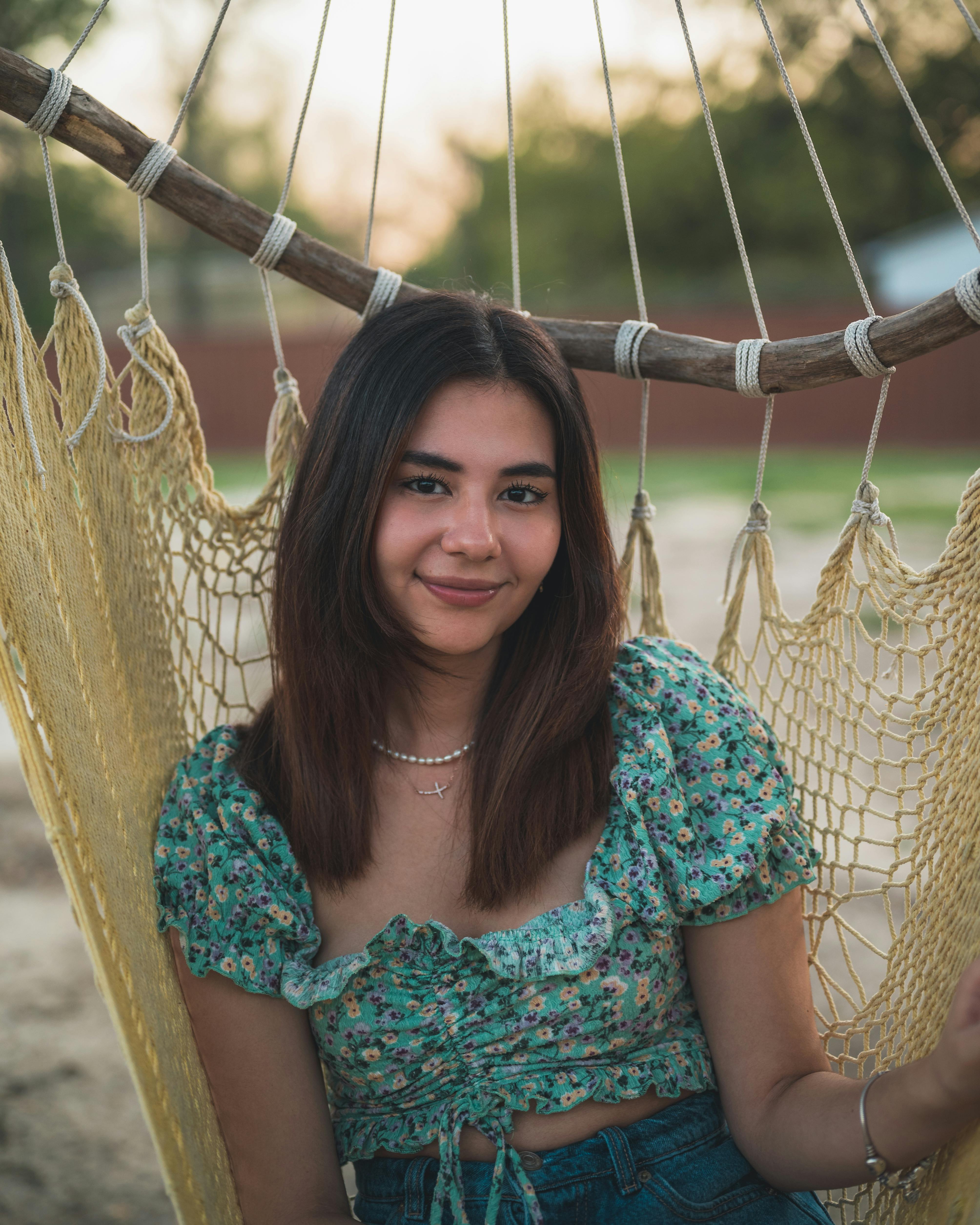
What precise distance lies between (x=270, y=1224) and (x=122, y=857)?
440 millimetres

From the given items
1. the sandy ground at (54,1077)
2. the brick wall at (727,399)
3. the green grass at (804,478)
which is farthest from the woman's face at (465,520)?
the brick wall at (727,399)

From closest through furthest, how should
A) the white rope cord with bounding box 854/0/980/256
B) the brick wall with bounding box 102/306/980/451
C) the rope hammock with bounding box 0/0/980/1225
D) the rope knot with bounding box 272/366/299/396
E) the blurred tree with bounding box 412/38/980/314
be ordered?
the rope hammock with bounding box 0/0/980/1225 < the white rope cord with bounding box 854/0/980/256 < the rope knot with bounding box 272/366/299/396 < the brick wall with bounding box 102/306/980/451 < the blurred tree with bounding box 412/38/980/314

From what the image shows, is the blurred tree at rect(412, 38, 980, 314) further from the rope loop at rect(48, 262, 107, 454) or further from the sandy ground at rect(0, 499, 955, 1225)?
the rope loop at rect(48, 262, 107, 454)

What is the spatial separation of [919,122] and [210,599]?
3.73 feet

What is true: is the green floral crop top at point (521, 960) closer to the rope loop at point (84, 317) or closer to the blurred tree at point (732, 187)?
the rope loop at point (84, 317)

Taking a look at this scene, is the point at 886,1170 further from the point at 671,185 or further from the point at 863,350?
the point at 671,185

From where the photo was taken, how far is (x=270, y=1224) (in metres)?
1.23

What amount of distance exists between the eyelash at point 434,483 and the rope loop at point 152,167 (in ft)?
2.03

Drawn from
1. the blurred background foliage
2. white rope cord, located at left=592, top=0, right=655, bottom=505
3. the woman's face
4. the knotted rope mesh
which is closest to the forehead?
the woman's face

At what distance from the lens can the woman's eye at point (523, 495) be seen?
1.31m

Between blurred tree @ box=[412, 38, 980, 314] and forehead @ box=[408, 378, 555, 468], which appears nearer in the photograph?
forehead @ box=[408, 378, 555, 468]

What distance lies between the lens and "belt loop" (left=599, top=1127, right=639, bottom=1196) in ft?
3.85

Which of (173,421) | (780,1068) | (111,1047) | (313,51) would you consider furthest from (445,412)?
(111,1047)

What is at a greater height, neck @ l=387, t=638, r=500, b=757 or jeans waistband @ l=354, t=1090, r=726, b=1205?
neck @ l=387, t=638, r=500, b=757
